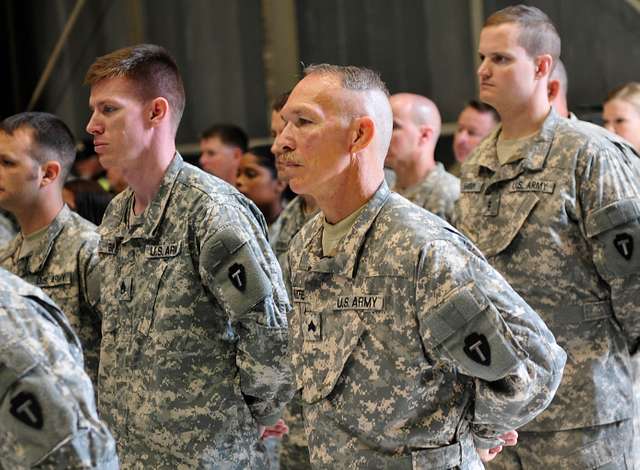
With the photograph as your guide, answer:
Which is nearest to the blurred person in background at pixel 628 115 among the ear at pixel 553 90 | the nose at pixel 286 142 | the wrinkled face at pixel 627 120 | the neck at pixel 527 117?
the wrinkled face at pixel 627 120

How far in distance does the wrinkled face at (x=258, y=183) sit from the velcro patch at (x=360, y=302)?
2819 mm

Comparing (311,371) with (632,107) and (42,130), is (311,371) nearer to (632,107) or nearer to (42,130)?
(42,130)

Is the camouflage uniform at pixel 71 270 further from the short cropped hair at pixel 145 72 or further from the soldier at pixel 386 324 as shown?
the soldier at pixel 386 324

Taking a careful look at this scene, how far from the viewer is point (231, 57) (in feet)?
26.8

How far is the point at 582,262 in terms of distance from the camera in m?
3.11

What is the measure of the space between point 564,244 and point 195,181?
3.56ft

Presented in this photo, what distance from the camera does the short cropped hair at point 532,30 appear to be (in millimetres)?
3379

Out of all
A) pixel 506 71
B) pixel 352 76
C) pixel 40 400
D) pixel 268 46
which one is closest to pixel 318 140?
pixel 352 76

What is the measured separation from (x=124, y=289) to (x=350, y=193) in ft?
2.53

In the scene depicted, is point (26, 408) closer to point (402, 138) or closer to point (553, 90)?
point (553, 90)

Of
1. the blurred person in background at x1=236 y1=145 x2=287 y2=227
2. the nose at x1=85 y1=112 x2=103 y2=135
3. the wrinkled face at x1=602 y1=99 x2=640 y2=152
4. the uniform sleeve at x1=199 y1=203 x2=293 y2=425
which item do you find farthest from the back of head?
the blurred person in background at x1=236 y1=145 x2=287 y2=227

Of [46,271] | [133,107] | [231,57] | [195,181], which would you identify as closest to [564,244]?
[195,181]

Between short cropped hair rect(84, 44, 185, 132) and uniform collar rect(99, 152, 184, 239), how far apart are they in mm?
169

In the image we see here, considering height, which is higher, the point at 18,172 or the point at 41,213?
the point at 18,172
